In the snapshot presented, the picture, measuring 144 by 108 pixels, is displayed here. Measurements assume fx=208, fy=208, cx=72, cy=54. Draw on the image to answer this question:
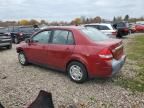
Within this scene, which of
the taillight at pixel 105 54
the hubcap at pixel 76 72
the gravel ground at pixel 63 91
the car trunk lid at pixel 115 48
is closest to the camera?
the gravel ground at pixel 63 91

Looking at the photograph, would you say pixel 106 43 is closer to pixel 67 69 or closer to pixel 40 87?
pixel 67 69

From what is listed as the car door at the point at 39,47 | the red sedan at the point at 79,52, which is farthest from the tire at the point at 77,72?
the car door at the point at 39,47

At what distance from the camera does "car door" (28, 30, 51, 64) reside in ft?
22.6

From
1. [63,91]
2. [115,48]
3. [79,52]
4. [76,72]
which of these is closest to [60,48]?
[79,52]

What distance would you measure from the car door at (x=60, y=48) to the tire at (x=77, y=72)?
0.92 ft

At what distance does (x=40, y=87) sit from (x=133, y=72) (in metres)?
3.24

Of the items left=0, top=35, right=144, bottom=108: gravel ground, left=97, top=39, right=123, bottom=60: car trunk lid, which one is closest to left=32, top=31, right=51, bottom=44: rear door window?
left=0, top=35, right=144, bottom=108: gravel ground

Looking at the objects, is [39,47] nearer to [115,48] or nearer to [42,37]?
[42,37]

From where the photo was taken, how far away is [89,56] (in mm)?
5527

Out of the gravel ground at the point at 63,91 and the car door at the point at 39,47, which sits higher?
the car door at the point at 39,47

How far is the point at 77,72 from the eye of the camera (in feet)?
19.5

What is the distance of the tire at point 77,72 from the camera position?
5.76 meters

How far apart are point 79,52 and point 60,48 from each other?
0.78 metres

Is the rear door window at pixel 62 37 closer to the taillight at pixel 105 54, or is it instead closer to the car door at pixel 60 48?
the car door at pixel 60 48
